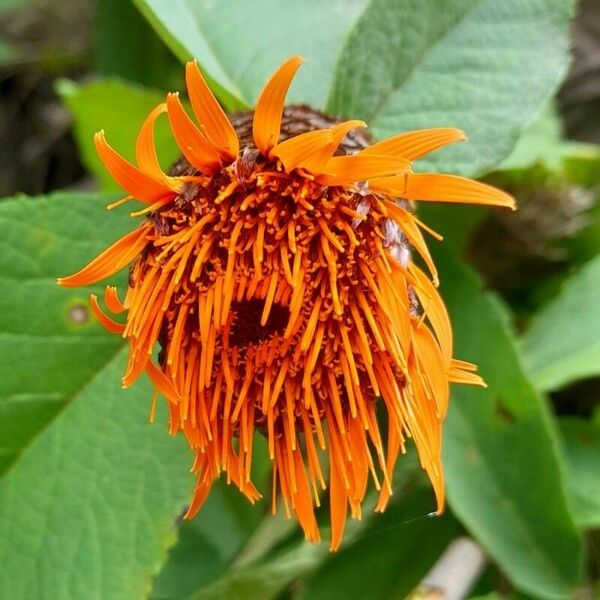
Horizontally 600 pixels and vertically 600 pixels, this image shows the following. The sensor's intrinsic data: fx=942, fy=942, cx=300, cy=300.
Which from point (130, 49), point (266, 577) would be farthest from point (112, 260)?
point (130, 49)

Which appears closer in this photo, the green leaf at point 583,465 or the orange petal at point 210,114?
the orange petal at point 210,114

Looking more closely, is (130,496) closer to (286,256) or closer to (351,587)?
(351,587)

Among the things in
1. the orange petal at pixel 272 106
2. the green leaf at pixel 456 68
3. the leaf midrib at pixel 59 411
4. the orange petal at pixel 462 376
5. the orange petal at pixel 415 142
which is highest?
the orange petal at pixel 272 106

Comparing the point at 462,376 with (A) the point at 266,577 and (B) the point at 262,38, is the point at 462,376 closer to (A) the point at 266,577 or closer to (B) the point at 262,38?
(A) the point at 266,577

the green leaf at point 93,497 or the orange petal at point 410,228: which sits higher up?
the orange petal at point 410,228

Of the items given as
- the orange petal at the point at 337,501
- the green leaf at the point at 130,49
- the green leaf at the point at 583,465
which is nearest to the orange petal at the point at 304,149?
the orange petal at the point at 337,501

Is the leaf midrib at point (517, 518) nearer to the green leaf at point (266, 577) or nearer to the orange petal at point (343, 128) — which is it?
the green leaf at point (266, 577)
